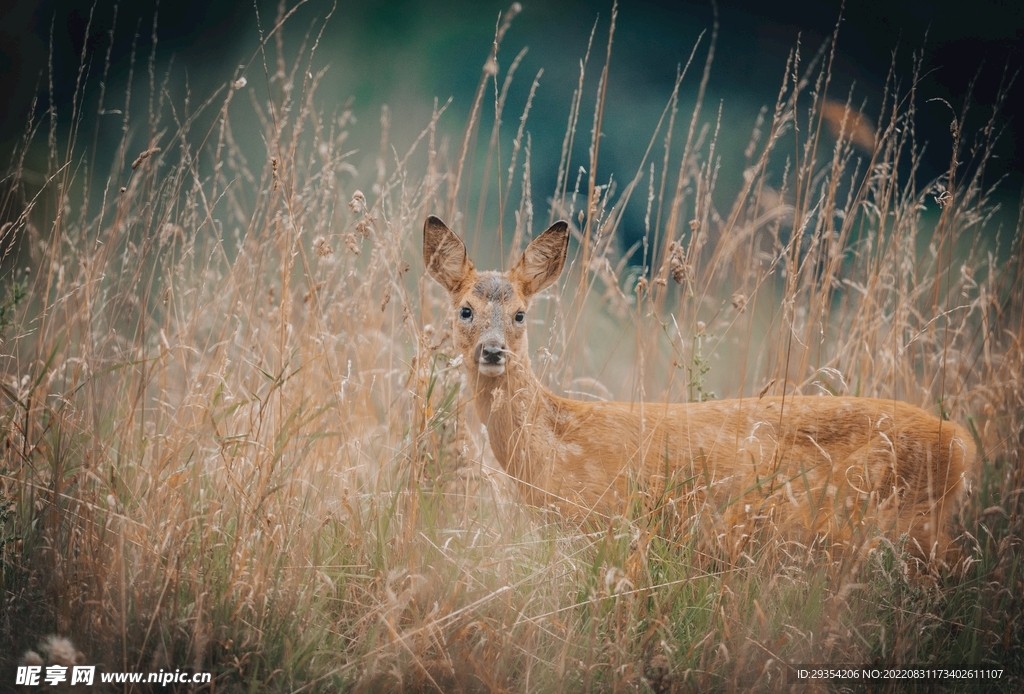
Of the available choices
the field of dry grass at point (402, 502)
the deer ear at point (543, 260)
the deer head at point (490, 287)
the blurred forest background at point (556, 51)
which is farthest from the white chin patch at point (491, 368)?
the blurred forest background at point (556, 51)

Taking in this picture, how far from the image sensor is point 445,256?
3.28 meters

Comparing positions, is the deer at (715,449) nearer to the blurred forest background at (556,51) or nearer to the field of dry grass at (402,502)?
the field of dry grass at (402,502)

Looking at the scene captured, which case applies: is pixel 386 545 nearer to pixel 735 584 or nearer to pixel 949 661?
pixel 735 584

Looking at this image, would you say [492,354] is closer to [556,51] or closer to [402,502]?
[402,502]

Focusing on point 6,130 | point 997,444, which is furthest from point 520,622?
point 6,130

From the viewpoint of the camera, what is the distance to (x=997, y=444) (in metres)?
2.73

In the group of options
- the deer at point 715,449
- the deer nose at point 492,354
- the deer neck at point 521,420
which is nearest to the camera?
the deer at point 715,449

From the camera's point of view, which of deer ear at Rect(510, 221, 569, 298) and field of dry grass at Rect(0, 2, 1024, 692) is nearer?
field of dry grass at Rect(0, 2, 1024, 692)

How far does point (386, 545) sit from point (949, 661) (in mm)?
1666

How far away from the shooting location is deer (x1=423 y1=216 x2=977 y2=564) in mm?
2535

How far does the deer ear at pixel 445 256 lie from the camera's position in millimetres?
3154

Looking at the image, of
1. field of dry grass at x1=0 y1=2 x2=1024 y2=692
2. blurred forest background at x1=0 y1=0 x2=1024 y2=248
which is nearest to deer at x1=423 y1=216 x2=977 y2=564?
field of dry grass at x1=0 y1=2 x2=1024 y2=692

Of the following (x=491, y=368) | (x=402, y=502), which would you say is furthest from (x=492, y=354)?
(x=402, y=502)

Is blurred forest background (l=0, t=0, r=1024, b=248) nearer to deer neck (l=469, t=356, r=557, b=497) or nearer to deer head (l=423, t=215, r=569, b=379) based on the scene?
deer head (l=423, t=215, r=569, b=379)
